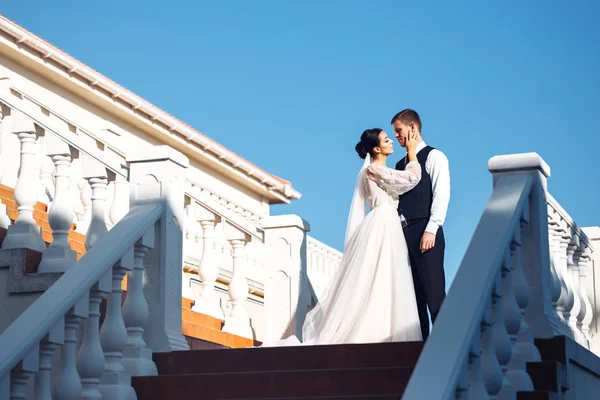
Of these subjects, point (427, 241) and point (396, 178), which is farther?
point (396, 178)

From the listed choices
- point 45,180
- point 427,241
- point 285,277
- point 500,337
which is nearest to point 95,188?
point 427,241

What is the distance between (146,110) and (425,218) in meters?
10.4

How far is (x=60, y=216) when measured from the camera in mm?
7016

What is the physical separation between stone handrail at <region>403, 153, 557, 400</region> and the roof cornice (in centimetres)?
979

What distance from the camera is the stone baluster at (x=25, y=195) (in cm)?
710

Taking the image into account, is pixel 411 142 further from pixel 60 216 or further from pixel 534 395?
pixel 534 395

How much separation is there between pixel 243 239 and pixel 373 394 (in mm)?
3203

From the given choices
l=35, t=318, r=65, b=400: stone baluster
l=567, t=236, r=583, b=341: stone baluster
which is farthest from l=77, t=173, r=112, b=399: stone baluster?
l=567, t=236, r=583, b=341: stone baluster

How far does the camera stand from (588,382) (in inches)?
259

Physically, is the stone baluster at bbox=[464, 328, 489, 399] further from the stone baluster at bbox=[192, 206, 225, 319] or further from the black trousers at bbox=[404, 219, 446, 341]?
the stone baluster at bbox=[192, 206, 225, 319]

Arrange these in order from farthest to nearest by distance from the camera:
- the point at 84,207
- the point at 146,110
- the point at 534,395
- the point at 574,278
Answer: the point at 146,110 < the point at 84,207 < the point at 574,278 < the point at 534,395

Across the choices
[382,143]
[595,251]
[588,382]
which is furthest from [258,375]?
[595,251]

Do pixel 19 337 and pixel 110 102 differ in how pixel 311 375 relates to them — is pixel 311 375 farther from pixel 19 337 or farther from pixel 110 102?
pixel 110 102

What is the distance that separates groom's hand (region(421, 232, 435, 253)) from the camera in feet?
25.1
